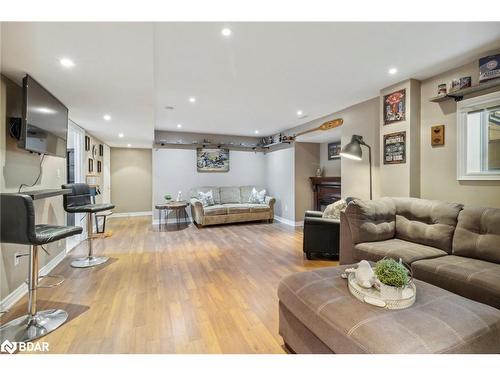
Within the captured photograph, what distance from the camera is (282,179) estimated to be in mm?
6395

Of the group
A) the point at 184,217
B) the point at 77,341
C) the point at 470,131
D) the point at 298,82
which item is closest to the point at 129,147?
the point at 184,217

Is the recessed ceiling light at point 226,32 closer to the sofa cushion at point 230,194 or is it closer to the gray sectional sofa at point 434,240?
the gray sectional sofa at point 434,240

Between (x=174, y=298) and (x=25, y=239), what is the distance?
1.29 meters

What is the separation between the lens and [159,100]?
3.82 meters

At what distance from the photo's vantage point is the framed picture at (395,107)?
3.09 m

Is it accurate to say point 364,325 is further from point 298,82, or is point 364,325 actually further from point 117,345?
point 298,82

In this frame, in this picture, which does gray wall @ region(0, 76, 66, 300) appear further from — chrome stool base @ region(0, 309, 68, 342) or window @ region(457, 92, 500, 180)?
window @ region(457, 92, 500, 180)

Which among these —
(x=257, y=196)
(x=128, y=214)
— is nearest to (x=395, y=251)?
(x=257, y=196)

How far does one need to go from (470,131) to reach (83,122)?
18.2 ft

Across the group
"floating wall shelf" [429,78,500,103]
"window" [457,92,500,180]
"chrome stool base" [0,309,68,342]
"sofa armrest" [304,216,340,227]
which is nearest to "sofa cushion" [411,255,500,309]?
"window" [457,92,500,180]

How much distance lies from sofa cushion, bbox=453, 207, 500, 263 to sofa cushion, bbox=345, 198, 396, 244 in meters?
0.61

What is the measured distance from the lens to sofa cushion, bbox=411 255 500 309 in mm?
1657

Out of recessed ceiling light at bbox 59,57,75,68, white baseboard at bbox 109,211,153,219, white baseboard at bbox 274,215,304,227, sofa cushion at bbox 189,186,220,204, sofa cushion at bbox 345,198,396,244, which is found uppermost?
recessed ceiling light at bbox 59,57,75,68

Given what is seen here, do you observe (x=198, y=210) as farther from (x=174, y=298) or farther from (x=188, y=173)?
(x=174, y=298)
